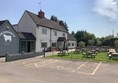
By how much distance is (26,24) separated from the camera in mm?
38750

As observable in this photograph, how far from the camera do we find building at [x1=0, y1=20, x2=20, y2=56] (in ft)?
90.2

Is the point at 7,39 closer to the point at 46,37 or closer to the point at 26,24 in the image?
the point at 26,24

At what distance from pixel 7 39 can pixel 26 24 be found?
10832 mm

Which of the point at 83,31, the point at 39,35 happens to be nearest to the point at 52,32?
the point at 39,35

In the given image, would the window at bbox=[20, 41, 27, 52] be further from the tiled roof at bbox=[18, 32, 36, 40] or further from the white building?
the white building

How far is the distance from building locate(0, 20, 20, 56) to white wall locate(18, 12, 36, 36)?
23.7 feet

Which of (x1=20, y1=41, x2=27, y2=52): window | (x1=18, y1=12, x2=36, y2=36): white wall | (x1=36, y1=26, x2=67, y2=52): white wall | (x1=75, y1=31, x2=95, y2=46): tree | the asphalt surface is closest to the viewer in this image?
the asphalt surface

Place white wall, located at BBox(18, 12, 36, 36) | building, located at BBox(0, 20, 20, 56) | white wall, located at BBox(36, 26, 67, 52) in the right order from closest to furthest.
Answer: building, located at BBox(0, 20, 20, 56) → white wall, located at BBox(18, 12, 36, 36) → white wall, located at BBox(36, 26, 67, 52)

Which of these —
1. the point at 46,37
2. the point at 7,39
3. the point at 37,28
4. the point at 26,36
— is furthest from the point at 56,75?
the point at 46,37

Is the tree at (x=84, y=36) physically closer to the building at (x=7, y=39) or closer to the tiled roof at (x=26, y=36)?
the tiled roof at (x=26, y=36)

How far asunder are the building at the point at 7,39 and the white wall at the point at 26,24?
724 cm

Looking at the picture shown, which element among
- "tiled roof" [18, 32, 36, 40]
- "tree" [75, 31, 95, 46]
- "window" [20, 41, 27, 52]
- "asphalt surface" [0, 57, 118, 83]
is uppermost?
"tree" [75, 31, 95, 46]

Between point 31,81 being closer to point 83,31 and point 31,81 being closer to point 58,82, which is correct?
point 58,82

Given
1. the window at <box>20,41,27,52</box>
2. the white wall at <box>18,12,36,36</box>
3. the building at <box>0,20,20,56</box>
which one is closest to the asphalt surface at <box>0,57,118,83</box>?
the building at <box>0,20,20,56</box>
